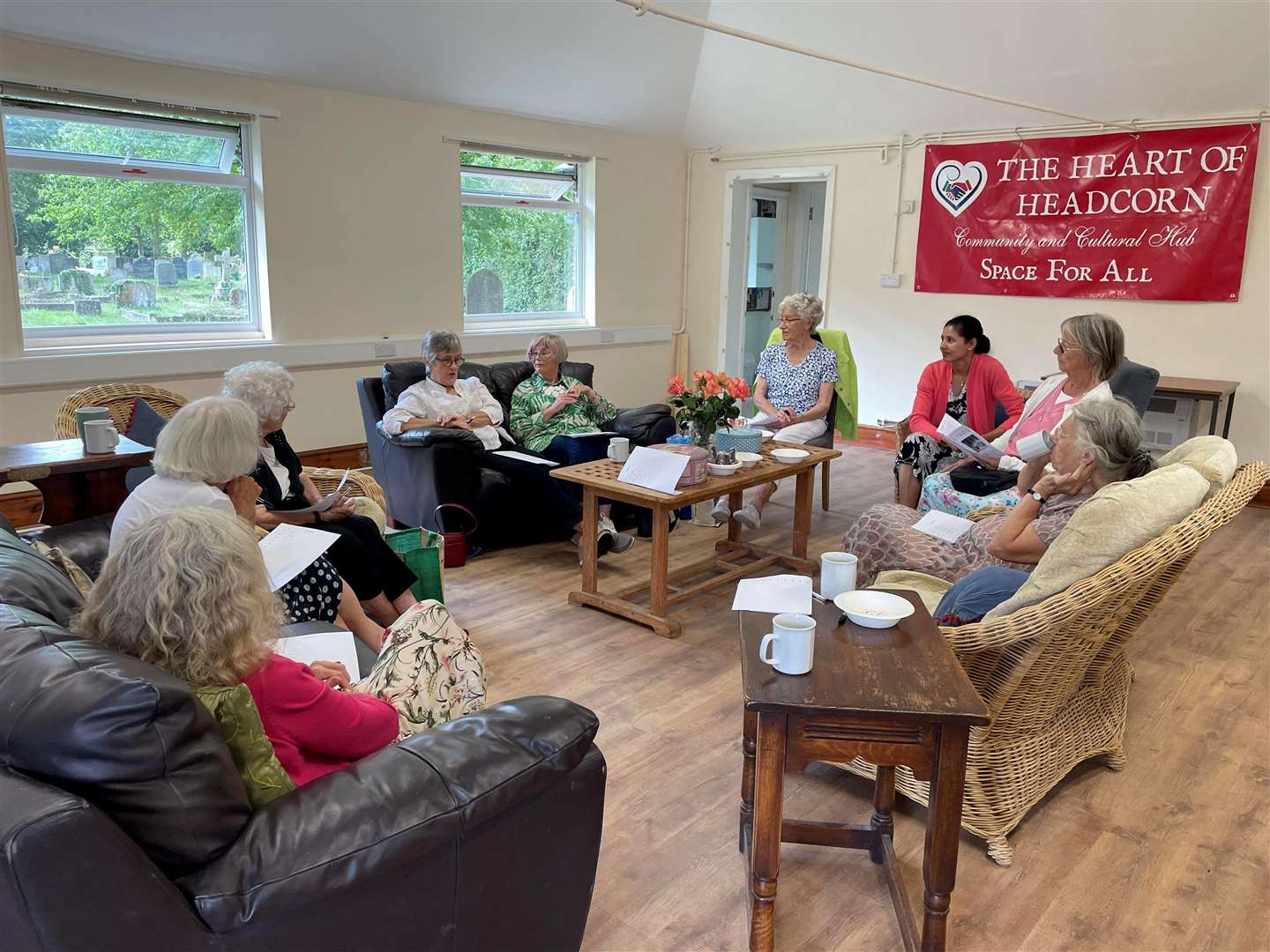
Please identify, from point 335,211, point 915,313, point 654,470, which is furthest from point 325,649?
point 915,313

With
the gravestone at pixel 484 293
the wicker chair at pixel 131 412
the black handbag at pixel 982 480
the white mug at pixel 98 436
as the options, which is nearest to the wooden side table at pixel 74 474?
the white mug at pixel 98 436

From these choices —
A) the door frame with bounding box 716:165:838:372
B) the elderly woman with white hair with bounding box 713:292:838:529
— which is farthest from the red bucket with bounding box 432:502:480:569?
the door frame with bounding box 716:165:838:372

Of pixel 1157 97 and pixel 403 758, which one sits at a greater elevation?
pixel 1157 97

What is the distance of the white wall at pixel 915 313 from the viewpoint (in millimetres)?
5531

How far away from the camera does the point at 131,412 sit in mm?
3912

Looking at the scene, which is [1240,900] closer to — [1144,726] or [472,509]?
[1144,726]

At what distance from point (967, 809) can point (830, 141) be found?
5.78 metres

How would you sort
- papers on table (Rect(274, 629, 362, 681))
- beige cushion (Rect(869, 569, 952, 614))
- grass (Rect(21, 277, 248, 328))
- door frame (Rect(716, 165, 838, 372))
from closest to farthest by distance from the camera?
papers on table (Rect(274, 629, 362, 681)) → beige cushion (Rect(869, 569, 952, 614)) → grass (Rect(21, 277, 248, 328)) → door frame (Rect(716, 165, 838, 372))

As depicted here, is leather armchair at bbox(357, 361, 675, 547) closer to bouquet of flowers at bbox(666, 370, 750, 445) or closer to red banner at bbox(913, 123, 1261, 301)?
bouquet of flowers at bbox(666, 370, 750, 445)

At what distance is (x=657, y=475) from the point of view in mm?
3572

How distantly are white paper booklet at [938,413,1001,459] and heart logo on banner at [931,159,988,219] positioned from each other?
3.15 metres

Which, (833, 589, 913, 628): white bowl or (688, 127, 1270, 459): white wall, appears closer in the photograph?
(833, 589, 913, 628): white bowl

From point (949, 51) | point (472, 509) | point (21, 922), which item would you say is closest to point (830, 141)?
point (949, 51)

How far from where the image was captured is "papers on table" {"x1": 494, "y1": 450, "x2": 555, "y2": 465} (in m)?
4.38
